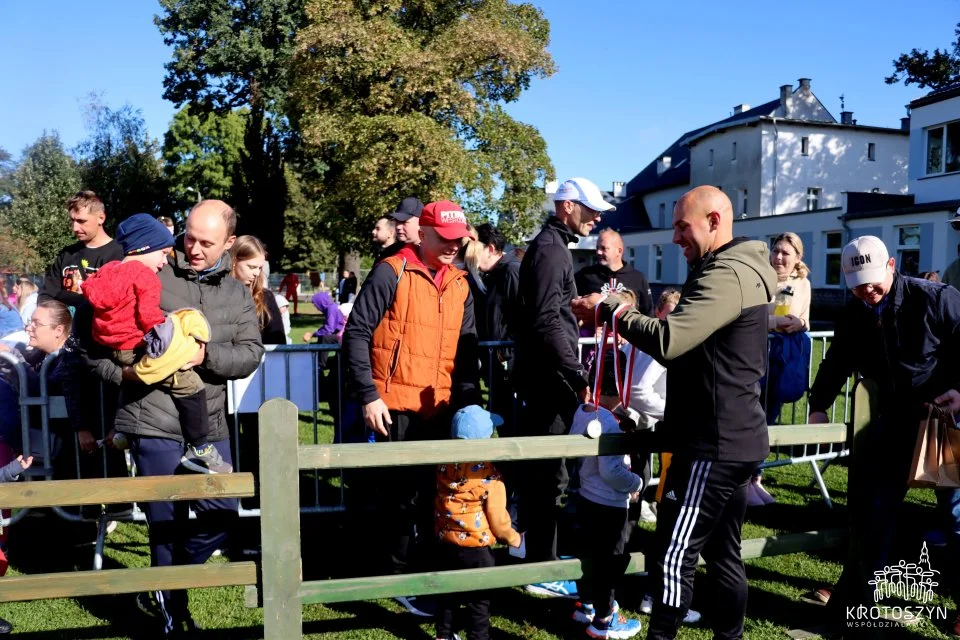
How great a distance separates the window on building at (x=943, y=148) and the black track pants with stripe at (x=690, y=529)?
29.3 m

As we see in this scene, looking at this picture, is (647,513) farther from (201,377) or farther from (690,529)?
(201,377)

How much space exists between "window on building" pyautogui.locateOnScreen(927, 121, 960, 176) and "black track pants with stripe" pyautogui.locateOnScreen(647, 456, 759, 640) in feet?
96.2

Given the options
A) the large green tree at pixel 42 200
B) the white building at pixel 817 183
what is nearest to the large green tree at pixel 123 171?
the large green tree at pixel 42 200

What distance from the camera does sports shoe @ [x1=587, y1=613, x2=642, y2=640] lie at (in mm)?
3994

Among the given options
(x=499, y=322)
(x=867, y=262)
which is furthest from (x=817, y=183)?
(x=867, y=262)

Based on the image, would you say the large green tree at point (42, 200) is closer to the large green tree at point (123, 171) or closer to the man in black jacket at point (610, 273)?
the large green tree at point (123, 171)

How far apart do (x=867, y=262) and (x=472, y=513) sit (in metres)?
2.38

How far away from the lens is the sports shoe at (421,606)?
169 inches

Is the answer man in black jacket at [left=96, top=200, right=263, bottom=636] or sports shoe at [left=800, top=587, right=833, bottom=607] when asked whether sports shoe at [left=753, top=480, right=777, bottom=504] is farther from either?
man in black jacket at [left=96, top=200, right=263, bottom=636]

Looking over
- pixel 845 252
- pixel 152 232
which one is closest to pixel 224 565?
pixel 152 232

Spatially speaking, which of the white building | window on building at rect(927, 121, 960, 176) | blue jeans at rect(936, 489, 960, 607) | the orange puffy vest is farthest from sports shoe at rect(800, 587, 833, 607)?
window on building at rect(927, 121, 960, 176)

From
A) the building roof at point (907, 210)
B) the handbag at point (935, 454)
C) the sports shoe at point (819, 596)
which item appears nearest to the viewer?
the handbag at point (935, 454)

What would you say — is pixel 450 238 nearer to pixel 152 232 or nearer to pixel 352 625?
pixel 152 232

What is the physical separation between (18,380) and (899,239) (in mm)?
29899
